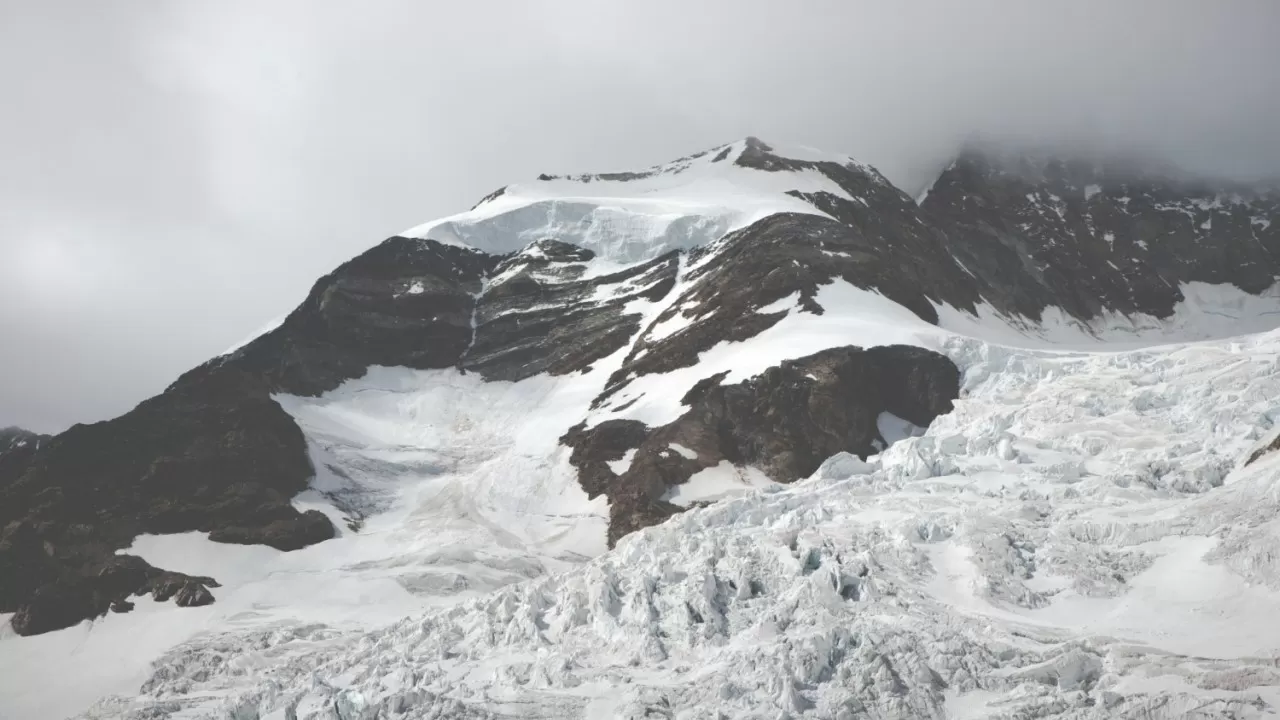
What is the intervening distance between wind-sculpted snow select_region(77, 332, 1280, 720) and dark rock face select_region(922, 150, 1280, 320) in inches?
2676

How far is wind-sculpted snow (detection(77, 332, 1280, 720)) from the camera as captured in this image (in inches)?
784

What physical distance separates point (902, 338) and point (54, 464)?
165ft

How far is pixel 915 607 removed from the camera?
23.0 meters

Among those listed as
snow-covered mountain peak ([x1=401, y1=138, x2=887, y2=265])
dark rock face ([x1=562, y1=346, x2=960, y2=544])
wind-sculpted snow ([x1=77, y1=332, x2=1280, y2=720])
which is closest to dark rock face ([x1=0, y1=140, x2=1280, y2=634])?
dark rock face ([x1=562, y1=346, x2=960, y2=544])

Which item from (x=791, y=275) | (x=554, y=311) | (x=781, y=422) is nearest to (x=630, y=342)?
(x=554, y=311)

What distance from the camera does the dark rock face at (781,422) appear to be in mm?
47875

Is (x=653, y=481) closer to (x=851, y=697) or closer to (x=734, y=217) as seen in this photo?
(x=851, y=697)

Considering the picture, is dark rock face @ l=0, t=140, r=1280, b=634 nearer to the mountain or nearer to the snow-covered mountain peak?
the mountain

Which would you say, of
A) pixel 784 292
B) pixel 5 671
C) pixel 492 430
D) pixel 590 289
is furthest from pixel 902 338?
pixel 5 671

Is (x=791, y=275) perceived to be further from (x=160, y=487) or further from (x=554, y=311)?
(x=160, y=487)

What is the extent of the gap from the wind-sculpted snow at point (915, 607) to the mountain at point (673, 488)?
111mm

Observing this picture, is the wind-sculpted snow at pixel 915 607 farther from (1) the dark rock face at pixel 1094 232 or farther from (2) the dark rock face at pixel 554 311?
(1) the dark rock face at pixel 1094 232

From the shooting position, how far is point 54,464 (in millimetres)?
51344

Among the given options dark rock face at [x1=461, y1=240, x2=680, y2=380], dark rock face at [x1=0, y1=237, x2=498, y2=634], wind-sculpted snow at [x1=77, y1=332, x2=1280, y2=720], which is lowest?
wind-sculpted snow at [x1=77, y1=332, x2=1280, y2=720]
